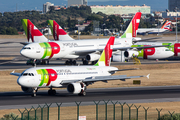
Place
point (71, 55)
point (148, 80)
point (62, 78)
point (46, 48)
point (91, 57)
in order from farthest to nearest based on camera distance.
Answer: point (71, 55) < point (91, 57) < point (46, 48) < point (148, 80) < point (62, 78)

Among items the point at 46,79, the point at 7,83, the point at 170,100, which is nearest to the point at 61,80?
the point at 46,79

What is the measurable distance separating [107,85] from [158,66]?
23.8 metres

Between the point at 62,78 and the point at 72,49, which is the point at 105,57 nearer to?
the point at 62,78

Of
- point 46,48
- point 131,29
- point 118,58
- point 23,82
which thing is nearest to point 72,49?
point 46,48

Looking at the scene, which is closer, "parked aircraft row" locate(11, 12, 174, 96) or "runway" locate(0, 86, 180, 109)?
"runway" locate(0, 86, 180, 109)

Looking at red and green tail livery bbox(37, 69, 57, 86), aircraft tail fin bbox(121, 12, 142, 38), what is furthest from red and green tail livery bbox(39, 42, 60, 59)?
red and green tail livery bbox(37, 69, 57, 86)

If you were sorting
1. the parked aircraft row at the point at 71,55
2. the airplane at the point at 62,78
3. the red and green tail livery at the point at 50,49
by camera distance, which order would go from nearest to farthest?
1. the airplane at the point at 62,78
2. the parked aircraft row at the point at 71,55
3. the red and green tail livery at the point at 50,49

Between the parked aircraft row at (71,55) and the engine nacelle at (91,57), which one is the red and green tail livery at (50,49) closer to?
the parked aircraft row at (71,55)

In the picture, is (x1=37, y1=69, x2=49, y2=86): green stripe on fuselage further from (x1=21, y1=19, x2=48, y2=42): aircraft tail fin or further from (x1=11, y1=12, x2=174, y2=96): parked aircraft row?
(x1=21, y1=19, x2=48, y2=42): aircraft tail fin

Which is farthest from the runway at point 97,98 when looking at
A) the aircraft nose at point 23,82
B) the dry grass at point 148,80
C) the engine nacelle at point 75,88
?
the dry grass at point 148,80

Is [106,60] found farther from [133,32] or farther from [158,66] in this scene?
[133,32]

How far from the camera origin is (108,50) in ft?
163

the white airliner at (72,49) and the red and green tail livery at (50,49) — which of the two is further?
the red and green tail livery at (50,49)

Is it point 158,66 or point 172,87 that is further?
point 158,66
